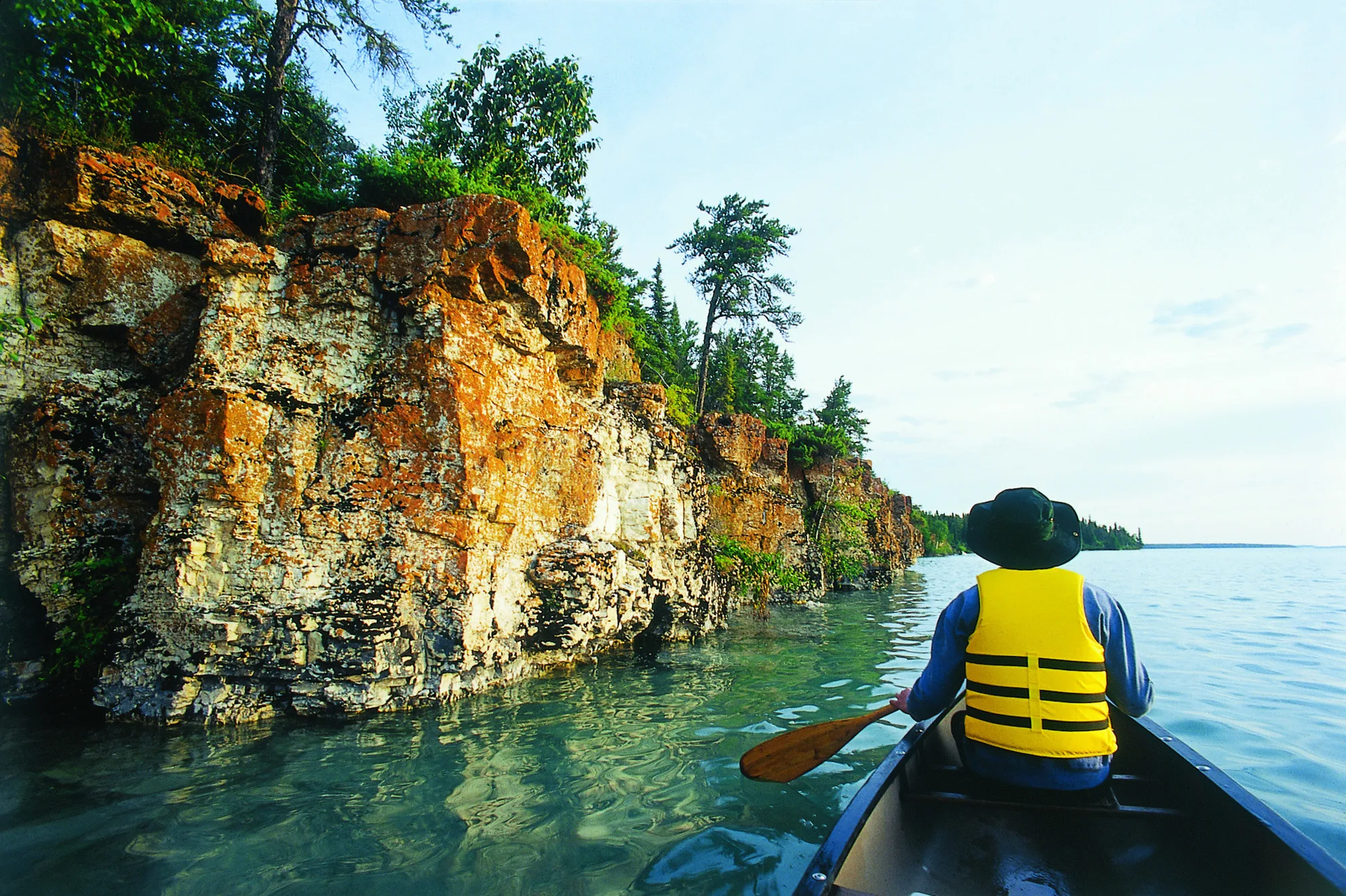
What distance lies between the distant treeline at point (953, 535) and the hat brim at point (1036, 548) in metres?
48.2

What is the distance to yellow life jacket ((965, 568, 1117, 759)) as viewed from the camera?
2.87 meters

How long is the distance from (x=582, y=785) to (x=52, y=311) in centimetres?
779

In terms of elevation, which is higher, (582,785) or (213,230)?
(213,230)

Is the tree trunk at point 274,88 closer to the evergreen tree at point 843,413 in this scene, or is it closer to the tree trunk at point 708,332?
the tree trunk at point 708,332

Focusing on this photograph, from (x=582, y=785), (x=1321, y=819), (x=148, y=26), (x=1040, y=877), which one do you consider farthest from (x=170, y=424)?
(x=1321, y=819)

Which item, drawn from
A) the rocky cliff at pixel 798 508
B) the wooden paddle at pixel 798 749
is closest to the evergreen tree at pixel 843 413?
the rocky cliff at pixel 798 508

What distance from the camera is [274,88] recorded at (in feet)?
29.3

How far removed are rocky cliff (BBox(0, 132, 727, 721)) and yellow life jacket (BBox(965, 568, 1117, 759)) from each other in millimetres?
5564

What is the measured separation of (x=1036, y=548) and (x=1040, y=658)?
569mm

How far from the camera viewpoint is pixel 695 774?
4703 mm

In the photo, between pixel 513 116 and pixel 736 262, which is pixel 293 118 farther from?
pixel 736 262

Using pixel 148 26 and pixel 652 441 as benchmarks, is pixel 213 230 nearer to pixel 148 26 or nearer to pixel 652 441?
pixel 148 26

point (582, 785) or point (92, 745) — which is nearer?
point (582, 785)

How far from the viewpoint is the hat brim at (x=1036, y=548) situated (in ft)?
9.91
